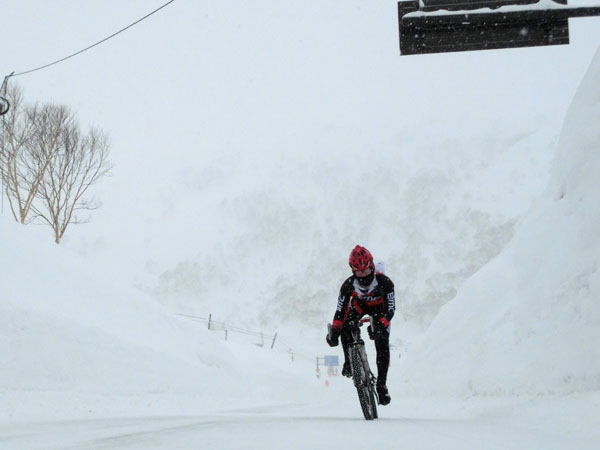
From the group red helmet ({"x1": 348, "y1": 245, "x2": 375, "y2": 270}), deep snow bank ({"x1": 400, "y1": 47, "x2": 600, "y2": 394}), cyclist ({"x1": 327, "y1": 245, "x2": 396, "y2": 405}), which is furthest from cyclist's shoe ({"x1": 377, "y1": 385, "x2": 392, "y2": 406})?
deep snow bank ({"x1": 400, "y1": 47, "x2": 600, "y2": 394})

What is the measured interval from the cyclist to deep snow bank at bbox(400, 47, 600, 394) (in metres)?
2.07

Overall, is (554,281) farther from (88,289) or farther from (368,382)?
(88,289)

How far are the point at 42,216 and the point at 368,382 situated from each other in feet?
84.4

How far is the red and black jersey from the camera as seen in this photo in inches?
270

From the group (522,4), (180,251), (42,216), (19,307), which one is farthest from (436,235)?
(522,4)

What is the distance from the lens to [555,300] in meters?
7.48

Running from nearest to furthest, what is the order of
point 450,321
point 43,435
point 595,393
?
1. point 43,435
2. point 595,393
3. point 450,321

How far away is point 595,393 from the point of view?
586cm

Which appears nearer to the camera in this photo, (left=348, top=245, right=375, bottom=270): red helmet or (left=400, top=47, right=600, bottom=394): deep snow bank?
(left=348, top=245, right=375, bottom=270): red helmet

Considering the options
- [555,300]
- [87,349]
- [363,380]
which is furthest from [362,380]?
[87,349]

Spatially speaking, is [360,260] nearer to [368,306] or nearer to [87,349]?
[368,306]

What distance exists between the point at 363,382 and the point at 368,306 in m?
0.91

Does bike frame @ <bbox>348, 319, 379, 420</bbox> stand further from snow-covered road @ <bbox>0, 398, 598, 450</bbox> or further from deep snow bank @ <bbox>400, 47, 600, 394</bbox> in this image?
deep snow bank @ <bbox>400, 47, 600, 394</bbox>

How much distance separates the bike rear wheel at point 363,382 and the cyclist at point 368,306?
0.10m
